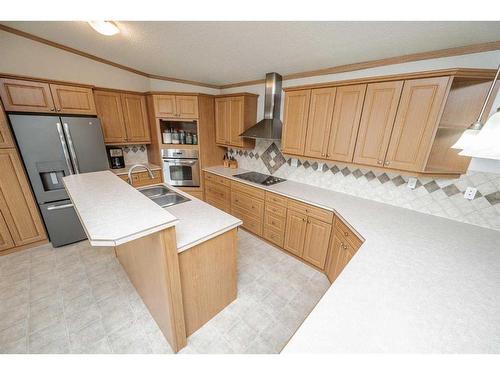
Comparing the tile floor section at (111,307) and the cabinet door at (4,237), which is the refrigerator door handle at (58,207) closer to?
the cabinet door at (4,237)

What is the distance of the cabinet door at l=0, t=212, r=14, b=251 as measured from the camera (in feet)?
7.44

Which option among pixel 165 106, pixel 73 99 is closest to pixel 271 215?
pixel 165 106

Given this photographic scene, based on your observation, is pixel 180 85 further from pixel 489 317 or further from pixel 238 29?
pixel 489 317

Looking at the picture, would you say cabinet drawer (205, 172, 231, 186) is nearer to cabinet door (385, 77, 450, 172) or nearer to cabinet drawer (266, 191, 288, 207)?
cabinet drawer (266, 191, 288, 207)

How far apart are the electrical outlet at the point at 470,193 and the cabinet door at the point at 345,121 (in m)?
0.95

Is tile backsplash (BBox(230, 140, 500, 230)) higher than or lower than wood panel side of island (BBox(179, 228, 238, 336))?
higher

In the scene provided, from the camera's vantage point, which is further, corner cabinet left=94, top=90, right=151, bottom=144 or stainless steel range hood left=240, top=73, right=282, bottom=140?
corner cabinet left=94, top=90, right=151, bottom=144

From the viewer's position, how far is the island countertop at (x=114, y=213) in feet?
2.92

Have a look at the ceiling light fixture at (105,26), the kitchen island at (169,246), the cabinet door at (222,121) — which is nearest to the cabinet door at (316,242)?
the kitchen island at (169,246)

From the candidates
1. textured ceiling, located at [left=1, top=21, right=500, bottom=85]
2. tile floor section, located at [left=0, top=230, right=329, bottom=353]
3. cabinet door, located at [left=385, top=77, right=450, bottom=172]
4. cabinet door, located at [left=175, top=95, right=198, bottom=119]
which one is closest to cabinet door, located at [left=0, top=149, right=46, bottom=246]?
tile floor section, located at [left=0, top=230, right=329, bottom=353]

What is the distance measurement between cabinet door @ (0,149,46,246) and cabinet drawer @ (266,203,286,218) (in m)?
3.03
